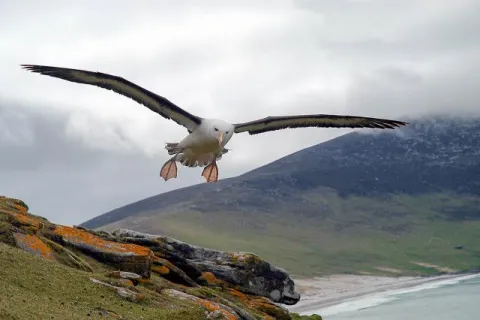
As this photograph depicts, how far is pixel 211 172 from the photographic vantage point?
33.9 m

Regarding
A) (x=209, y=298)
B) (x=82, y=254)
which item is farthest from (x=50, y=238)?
(x=209, y=298)

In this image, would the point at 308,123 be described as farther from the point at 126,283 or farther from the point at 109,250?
the point at 109,250

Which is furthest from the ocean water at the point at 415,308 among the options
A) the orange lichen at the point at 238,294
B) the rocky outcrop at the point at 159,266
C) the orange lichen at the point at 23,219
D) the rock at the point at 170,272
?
the orange lichen at the point at 23,219

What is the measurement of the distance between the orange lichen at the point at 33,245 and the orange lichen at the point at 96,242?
3.86 m

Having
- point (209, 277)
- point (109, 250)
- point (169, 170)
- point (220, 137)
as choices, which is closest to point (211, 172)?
point (169, 170)

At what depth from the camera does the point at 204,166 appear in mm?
33750

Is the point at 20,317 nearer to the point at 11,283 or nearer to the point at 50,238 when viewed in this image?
the point at 11,283

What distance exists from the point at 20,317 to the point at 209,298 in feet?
52.0

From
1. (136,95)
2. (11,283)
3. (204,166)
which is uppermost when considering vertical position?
(136,95)

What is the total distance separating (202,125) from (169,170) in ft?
12.5

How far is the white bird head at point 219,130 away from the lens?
31.2 metres

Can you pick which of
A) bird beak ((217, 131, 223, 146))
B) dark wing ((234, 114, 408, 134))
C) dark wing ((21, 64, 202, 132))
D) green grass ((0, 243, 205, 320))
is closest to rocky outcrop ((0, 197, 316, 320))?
green grass ((0, 243, 205, 320))

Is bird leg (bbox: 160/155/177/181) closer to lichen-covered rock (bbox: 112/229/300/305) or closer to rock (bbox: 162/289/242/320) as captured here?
rock (bbox: 162/289/242/320)

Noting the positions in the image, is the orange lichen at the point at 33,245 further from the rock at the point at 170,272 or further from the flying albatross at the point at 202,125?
the rock at the point at 170,272
